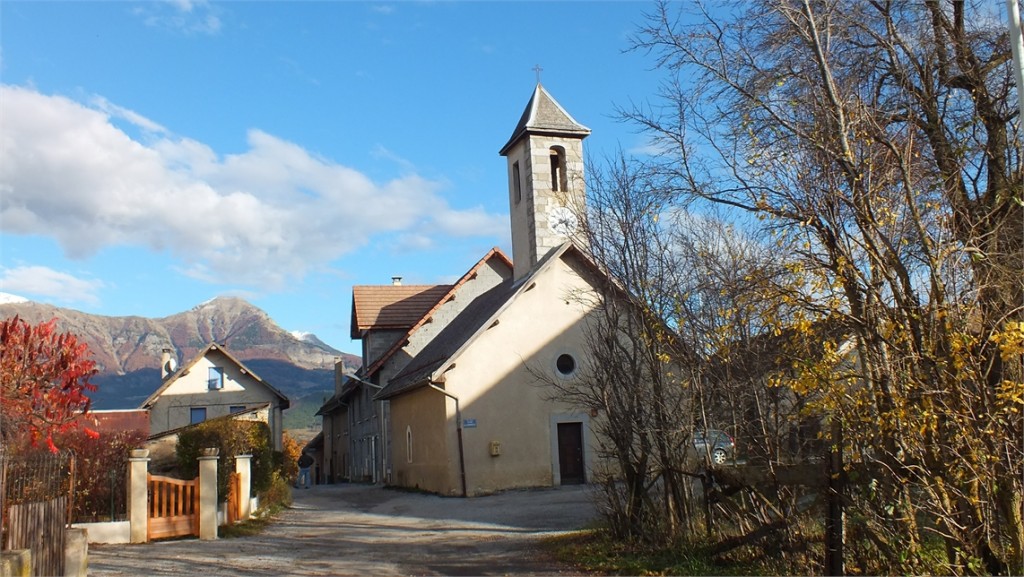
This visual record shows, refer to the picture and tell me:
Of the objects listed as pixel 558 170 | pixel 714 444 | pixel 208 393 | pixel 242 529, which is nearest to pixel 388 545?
pixel 242 529

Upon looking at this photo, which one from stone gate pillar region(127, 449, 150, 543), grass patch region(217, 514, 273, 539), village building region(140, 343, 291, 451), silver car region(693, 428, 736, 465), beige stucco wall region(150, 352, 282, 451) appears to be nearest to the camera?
silver car region(693, 428, 736, 465)

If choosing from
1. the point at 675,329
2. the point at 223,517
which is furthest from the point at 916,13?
the point at 223,517

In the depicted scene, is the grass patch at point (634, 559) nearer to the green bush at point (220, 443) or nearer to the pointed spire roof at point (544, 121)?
the green bush at point (220, 443)

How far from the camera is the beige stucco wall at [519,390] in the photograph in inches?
942

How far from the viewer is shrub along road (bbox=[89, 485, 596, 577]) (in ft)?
38.3

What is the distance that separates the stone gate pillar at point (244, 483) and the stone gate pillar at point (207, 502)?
2.20 m

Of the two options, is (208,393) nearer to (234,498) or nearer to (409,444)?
(409,444)

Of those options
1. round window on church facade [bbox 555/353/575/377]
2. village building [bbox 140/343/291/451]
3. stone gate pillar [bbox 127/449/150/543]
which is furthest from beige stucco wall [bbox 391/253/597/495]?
village building [bbox 140/343/291/451]

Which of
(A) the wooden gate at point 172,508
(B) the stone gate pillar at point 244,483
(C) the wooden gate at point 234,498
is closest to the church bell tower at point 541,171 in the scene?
(B) the stone gate pillar at point 244,483

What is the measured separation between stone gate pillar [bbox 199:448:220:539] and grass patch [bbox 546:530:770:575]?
6.56 m

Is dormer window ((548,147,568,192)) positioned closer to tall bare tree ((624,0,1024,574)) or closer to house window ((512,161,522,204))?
house window ((512,161,522,204))

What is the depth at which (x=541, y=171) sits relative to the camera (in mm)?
27109

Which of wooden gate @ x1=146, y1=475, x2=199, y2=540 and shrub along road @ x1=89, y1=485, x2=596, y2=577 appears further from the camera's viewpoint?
wooden gate @ x1=146, y1=475, x2=199, y2=540

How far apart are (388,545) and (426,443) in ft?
39.1
